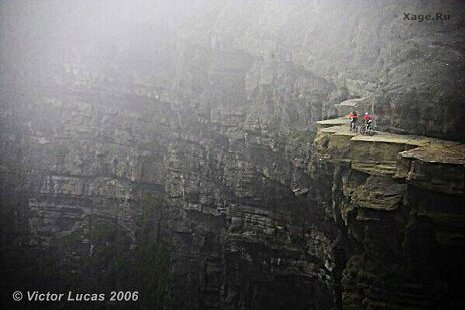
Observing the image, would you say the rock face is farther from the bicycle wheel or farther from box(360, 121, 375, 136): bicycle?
the bicycle wheel

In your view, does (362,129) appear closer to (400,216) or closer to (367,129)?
(367,129)

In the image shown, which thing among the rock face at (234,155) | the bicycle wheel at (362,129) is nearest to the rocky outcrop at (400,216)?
the rock face at (234,155)

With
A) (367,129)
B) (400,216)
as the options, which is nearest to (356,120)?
(367,129)

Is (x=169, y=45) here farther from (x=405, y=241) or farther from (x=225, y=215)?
(x=405, y=241)

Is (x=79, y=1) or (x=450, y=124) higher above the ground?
(x=79, y=1)

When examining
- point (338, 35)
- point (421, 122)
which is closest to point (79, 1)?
point (338, 35)

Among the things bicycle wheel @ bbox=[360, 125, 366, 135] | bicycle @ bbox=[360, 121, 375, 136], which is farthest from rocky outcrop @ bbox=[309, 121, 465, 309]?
bicycle wheel @ bbox=[360, 125, 366, 135]

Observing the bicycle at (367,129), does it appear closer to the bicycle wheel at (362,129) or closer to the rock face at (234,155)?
the bicycle wheel at (362,129)

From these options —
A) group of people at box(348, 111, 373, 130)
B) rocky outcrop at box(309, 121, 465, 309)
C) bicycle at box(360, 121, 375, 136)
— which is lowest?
rocky outcrop at box(309, 121, 465, 309)
